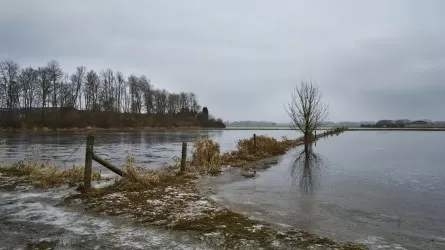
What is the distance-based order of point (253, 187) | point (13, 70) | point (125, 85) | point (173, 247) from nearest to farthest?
point (173, 247) → point (253, 187) → point (13, 70) → point (125, 85)

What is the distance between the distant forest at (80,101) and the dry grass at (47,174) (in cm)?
6304

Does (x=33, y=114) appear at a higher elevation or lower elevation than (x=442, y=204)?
higher

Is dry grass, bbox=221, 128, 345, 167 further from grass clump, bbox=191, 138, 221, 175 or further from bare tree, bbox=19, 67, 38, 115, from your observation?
bare tree, bbox=19, 67, 38, 115

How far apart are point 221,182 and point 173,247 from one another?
24.9 ft

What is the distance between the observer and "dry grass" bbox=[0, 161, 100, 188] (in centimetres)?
1145

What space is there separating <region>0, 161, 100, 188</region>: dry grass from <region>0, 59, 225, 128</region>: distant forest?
63.0m

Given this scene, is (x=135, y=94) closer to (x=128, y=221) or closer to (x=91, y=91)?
(x=91, y=91)

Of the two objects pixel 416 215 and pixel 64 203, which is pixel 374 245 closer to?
pixel 416 215

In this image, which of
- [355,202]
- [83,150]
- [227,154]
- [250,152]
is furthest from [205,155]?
[83,150]

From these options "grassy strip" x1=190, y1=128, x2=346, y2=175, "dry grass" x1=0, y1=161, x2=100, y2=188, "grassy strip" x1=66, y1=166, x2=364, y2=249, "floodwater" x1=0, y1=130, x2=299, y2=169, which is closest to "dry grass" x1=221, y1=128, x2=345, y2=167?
"grassy strip" x1=190, y1=128, x2=346, y2=175

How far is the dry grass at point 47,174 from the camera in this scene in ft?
37.6

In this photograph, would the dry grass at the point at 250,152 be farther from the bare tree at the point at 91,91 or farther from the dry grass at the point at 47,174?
the bare tree at the point at 91,91

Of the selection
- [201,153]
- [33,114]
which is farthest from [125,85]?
[201,153]

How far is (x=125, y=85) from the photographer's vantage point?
339 ft
